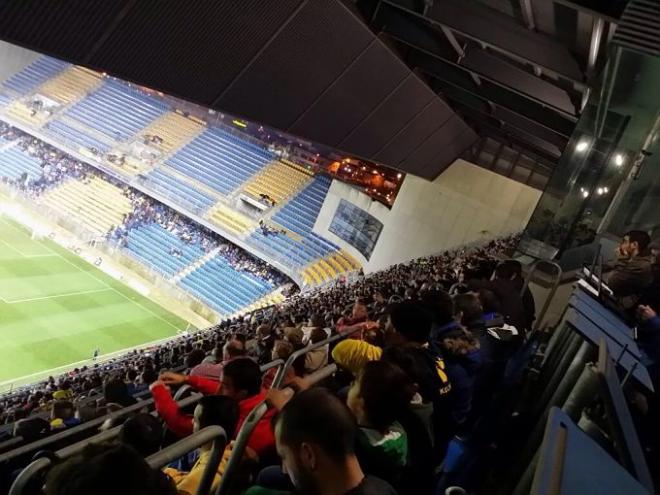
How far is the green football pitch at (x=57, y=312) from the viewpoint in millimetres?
18344

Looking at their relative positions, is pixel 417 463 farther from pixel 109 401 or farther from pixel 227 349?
pixel 109 401

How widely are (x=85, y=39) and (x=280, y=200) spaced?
24.3m

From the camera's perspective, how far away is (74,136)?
33.9 meters

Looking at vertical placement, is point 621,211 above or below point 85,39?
above

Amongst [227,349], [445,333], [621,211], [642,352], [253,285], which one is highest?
[621,211]

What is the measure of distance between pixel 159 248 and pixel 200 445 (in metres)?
26.7

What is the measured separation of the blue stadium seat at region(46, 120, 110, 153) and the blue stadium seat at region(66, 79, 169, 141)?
90 centimetres

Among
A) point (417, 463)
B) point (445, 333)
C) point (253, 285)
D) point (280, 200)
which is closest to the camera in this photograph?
point (417, 463)

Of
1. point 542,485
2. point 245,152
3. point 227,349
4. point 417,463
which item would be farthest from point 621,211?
point 245,152

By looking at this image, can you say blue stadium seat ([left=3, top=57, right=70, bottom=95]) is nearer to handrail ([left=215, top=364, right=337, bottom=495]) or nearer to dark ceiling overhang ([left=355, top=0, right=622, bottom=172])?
dark ceiling overhang ([left=355, top=0, right=622, bottom=172])

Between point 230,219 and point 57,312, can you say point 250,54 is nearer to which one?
point 57,312

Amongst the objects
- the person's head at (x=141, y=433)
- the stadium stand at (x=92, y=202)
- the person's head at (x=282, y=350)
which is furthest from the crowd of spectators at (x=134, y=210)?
the person's head at (x=141, y=433)

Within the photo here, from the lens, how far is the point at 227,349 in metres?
5.12

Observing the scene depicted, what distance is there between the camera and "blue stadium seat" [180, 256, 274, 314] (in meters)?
24.8
